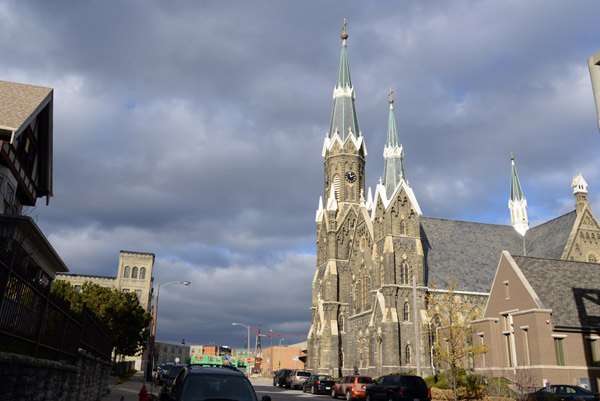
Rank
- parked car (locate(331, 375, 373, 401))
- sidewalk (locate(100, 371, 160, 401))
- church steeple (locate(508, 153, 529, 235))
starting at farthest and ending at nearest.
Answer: church steeple (locate(508, 153, 529, 235)) → parked car (locate(331, 375, 373, 401)) → sidewalk (locate(100, 371, 160, 401))

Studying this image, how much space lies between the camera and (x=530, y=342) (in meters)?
28.8

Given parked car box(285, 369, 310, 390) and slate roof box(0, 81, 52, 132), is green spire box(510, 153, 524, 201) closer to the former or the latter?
parked car box(285, 369, 310, 390)

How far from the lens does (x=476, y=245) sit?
60.5 meters

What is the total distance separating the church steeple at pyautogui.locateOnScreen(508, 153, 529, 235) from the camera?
2623 inches

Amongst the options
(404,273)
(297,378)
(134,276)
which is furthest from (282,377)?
(134,276)

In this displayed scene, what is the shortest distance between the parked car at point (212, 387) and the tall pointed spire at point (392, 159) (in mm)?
52280

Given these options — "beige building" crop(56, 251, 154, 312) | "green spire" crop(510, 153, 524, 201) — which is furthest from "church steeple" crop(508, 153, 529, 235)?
"beige building" crop(56, 251, 154, 312)

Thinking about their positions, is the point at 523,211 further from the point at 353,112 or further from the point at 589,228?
the point at 353,112

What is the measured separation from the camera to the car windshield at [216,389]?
9.19 metres

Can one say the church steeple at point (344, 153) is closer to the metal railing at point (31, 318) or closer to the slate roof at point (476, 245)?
the slate roof at point (476, 245)

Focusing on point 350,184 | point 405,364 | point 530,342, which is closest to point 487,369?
point 530,342

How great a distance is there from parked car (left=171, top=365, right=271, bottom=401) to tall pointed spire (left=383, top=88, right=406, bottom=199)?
52.3 metres

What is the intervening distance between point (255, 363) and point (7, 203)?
93.2 meters

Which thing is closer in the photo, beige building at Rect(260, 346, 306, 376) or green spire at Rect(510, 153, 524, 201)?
green spire at Rect(510, 153, 524, 201)
